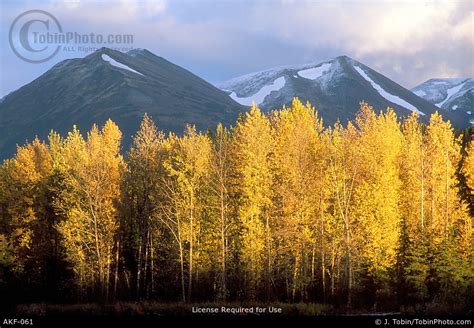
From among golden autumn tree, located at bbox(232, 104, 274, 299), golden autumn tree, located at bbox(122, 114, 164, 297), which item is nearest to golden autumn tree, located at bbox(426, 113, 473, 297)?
golden autumn tree, located at bbox(232, 104, 274, 299)

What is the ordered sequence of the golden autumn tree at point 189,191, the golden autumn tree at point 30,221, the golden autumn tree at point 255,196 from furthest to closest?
1. the golden autumn tree at point 30,221
2. the golden autumn tree at point 189,191
3. the golden autumn tree at point 255,196

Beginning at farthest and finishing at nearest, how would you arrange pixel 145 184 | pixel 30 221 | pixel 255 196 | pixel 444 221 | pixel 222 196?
pixel 30 221 < pixel 145 184 < pixel 444 221 < pixel 222 196 < pixel 255 196

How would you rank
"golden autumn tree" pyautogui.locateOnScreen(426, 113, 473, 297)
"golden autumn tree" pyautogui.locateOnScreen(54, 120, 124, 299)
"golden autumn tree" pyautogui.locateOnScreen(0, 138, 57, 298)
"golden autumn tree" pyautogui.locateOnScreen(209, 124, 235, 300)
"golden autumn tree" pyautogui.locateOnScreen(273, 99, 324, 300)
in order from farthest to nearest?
"golden autumn tree" pyautogui.locateOnScreen(0, 138, 57, 298) < "golden autumn tree" pyautogui.locateOnScreen(54, 120, 124, 299) < "golden autumn tree" pyautogui.locateOnScreen(209, 124, 235, 300) < "golden autumn tree" pyautogui.locateOnScreen(273, 99, 324, 300) < "golden autumn tree" pyautogui.locateOnScreen(426, 113, 473, 297)

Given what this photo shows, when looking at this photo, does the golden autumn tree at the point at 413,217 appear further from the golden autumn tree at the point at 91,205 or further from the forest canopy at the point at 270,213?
the golden autumn tree at the point at 91,205

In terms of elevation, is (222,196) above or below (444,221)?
above

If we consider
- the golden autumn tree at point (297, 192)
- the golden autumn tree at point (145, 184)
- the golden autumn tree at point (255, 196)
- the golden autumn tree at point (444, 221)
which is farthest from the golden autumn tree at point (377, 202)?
the golden autumn tree at point (145, 184)

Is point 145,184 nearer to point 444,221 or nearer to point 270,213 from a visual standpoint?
point 270,213

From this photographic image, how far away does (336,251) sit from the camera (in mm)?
42156

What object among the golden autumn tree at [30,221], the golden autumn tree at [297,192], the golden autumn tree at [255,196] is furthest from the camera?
the golden autumn tree at [30,221]

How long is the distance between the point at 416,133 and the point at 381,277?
1396cm

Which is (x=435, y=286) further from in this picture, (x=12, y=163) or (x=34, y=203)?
(x=12, y=163)

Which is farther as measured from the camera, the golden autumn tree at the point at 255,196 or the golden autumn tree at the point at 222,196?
the golden autumn tree at the point at 222,196

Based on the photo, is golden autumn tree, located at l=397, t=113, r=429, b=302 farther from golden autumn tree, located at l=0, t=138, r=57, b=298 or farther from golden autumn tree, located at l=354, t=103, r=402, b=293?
golden autumn tree, located at l=0, t=138, r=57, b=298

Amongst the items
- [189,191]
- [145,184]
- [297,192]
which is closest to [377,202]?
[297,192]
